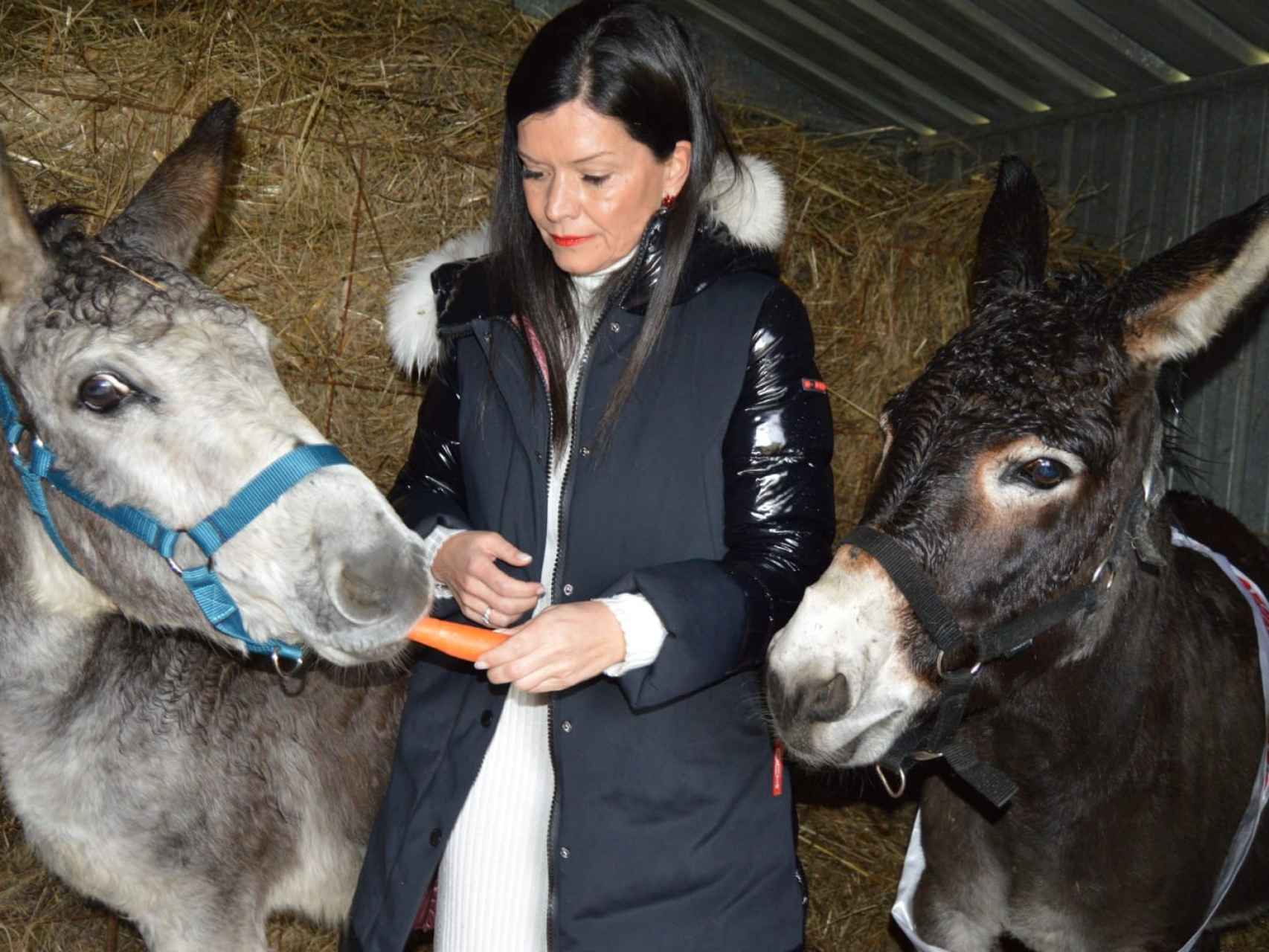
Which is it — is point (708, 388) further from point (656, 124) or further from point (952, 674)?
point (952, 674)

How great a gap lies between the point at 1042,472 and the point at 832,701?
1.98 feet

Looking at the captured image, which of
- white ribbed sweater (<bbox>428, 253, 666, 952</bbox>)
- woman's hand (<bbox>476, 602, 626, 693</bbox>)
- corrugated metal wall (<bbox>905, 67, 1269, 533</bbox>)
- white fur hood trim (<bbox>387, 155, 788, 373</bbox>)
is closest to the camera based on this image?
woman's hand (<bbox>476, 602, 626, 693</bbox>)

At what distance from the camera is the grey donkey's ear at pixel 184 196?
97.9 inches

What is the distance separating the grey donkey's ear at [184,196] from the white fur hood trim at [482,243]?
0.49 m

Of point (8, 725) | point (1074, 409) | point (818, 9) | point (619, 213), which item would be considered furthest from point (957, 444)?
point (818, 9)

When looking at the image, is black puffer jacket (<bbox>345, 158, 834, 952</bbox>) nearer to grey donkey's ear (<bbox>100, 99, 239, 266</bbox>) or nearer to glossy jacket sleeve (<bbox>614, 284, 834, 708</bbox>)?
glossy jacket sleeve (<bbox>614, 284, 834, 708</bbox>)

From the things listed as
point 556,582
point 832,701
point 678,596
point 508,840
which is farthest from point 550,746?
point 832,701

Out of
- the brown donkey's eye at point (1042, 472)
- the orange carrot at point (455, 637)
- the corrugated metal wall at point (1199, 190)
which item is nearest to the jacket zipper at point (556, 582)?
the orange carrot at point (455, 637)

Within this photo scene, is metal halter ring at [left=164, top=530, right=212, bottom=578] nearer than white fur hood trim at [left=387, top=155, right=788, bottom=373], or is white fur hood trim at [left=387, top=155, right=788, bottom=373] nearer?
metal halter ring at [left=164, top=530, right=212, bottom=578]

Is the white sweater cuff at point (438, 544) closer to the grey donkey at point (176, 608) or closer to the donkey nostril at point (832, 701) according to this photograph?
the grey donkey at point (176, 608)

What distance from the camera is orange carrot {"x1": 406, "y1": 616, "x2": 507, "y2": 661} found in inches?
75.4

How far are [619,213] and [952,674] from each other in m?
1.11

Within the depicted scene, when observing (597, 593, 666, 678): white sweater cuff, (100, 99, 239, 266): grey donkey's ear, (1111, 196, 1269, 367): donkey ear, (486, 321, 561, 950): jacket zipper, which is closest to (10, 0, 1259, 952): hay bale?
(100, 99, 239, 266): grey donkey's ear

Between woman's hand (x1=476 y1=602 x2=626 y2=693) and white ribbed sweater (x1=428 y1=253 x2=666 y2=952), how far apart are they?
→ 30 cm
